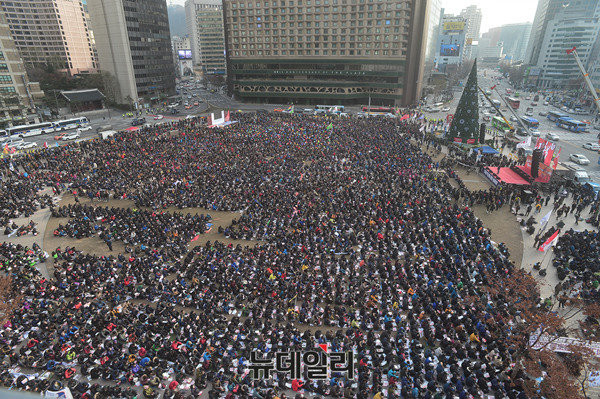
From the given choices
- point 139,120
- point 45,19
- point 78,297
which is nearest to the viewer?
point 78,297

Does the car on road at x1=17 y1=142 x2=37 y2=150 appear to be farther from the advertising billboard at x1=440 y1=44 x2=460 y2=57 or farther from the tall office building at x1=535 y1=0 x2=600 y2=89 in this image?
the advertising billboard at x1=440 y1=44 x2=460 y2=57

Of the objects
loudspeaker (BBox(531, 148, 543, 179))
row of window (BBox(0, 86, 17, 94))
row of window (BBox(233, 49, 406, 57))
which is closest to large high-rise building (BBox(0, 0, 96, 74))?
row of window (BBox(0, 86, 17, 94))

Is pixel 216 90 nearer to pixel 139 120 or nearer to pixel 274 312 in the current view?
pixel 139 120

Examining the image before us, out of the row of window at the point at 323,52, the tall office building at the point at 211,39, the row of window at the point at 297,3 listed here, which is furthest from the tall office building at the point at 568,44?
the tall office building at the point at 211,39

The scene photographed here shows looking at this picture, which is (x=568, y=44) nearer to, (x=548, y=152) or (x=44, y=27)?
(x=548, y=152)

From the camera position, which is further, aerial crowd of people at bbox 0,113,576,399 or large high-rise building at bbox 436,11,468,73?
large high-rise building at bbox 436,11,468,73

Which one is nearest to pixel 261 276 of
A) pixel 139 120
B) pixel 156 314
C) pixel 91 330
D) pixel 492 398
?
pixel 156 314
